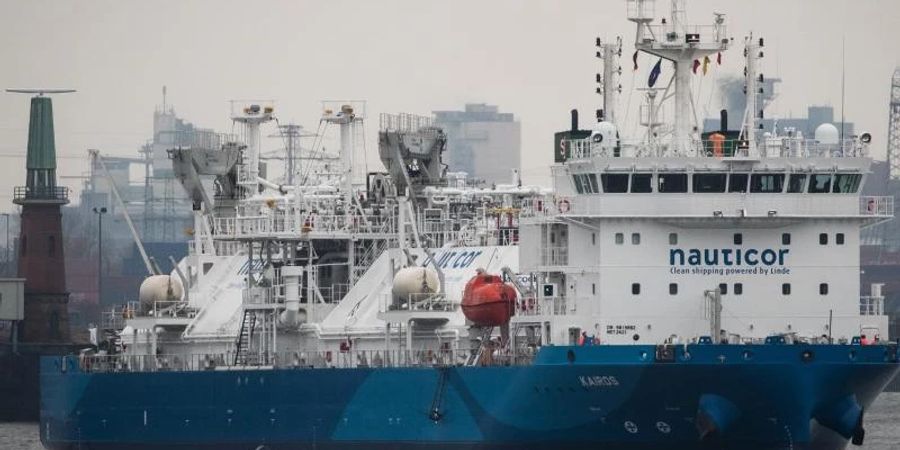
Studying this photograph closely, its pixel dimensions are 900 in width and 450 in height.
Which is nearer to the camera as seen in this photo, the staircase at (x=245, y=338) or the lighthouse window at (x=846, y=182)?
the lighthouse window at (x=846, y=182)

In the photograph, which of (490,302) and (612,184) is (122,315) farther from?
(612,184)

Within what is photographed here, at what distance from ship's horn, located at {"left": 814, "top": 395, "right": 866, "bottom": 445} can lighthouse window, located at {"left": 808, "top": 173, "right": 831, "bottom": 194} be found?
5.83 metres

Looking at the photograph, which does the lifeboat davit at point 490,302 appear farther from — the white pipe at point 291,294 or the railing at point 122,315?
the railing at point 122,315

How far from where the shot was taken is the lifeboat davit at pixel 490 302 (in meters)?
78.8

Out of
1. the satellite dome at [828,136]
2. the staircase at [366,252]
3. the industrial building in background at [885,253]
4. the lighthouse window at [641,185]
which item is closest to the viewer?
the lighthouse window at [641,185]

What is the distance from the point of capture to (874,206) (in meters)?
76.2

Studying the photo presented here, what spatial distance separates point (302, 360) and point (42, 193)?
48.4 meters

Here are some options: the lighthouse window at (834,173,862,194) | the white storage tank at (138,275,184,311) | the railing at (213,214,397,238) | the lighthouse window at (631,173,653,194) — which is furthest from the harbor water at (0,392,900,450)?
the lighthouse window at (631,173,653,194)

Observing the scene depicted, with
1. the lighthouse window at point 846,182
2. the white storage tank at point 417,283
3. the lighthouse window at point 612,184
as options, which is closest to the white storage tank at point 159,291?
the white storage tank at point 417,283

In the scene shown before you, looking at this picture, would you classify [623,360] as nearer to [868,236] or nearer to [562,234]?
[562,234]

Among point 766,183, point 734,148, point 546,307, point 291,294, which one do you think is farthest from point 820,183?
point 291,294

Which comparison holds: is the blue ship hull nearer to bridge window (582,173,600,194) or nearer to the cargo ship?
the cargo ship

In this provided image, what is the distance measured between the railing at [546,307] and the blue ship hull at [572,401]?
6.42 ft

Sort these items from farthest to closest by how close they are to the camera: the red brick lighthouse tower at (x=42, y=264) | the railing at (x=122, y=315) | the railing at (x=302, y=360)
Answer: the red brick lighthouse tower at (x=42, y=264)
the railing at (x=122, y=315)
the railing at (x=302, y=360)
